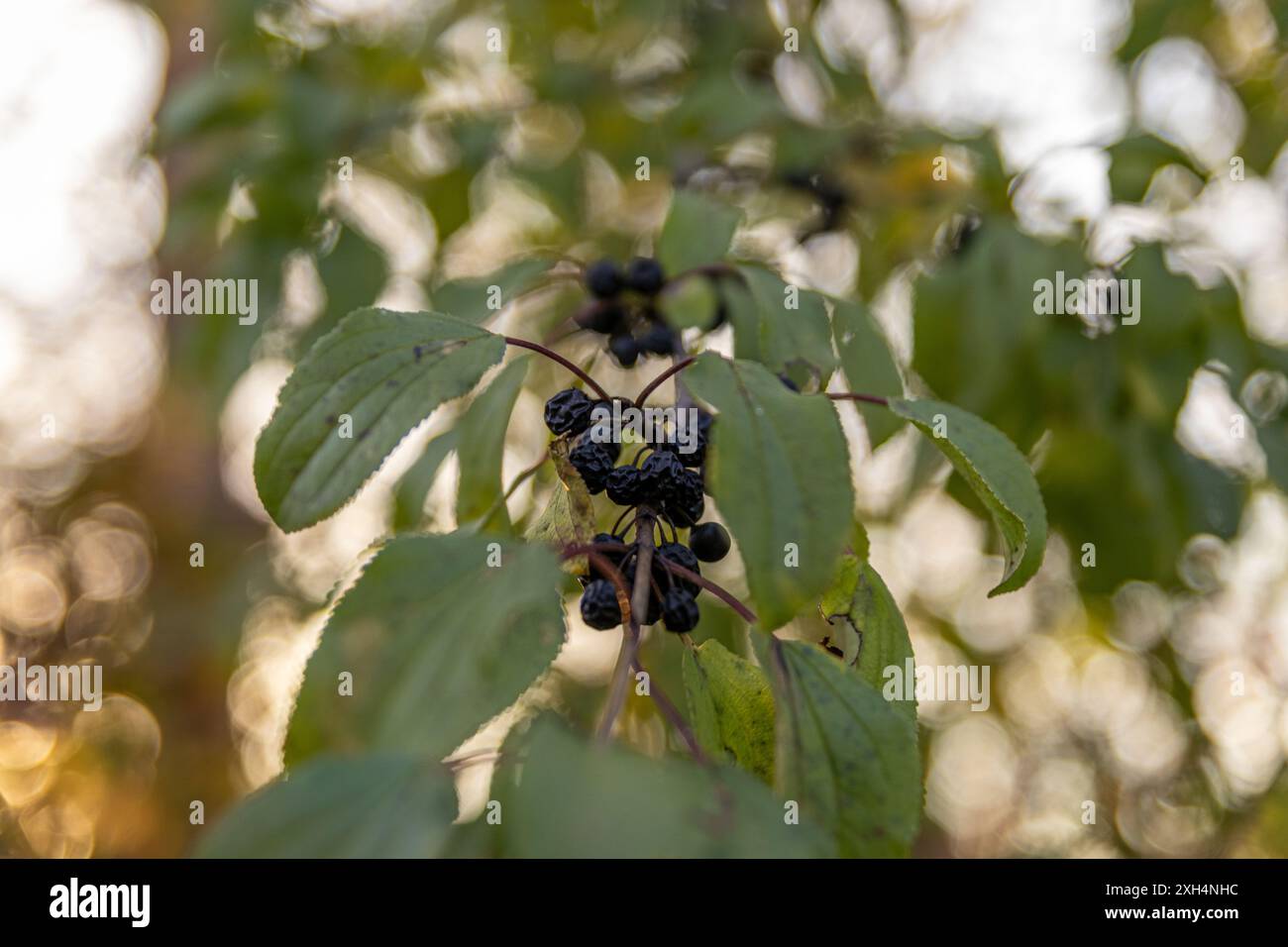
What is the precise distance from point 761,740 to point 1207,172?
4.68ft

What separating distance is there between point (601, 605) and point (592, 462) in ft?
0.52

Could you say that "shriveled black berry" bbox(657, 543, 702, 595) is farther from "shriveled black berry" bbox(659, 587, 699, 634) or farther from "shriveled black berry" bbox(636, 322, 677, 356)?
"shriveled black berry" bbox(636, 322, 677, 356)

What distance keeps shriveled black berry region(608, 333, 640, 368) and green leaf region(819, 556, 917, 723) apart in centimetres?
61

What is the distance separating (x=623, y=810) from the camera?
22.9 inches

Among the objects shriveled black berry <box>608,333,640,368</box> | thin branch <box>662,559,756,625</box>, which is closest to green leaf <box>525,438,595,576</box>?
thin branch <box>662,559,756,625</box>

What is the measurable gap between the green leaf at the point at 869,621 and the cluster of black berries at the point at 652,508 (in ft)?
0.51

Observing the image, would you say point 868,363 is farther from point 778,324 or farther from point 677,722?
point 677,722

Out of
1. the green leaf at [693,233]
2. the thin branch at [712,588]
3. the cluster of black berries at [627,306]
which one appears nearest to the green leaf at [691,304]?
the green leaf at [693,233]

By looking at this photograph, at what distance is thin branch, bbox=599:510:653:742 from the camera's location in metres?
0.69

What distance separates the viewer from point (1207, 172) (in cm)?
173

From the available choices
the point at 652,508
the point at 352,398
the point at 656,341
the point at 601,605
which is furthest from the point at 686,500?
the point at 656,341

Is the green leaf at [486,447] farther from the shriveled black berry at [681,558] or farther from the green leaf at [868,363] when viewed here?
the green leaf at [868,363]

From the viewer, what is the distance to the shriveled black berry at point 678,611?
934 mm

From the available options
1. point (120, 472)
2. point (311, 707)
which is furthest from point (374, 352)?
point (120, 472)
